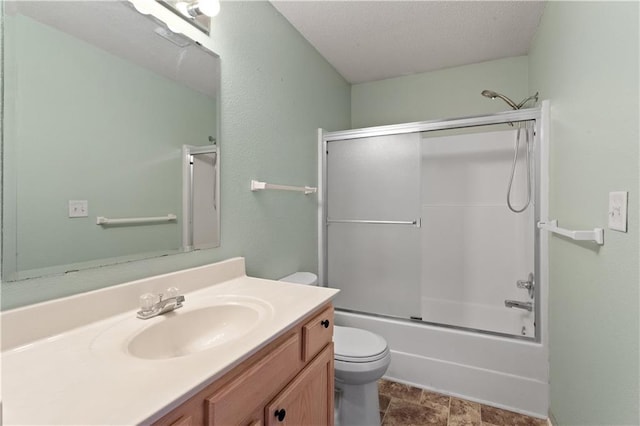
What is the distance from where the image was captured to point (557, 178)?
1.57m

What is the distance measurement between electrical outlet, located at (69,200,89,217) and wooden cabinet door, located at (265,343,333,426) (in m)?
0.81

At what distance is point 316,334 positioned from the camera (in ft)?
3.52

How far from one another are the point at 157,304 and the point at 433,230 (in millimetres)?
2426

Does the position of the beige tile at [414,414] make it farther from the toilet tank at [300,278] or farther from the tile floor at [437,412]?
the toilet tank at [300,278]

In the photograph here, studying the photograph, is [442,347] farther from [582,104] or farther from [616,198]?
[582,104]

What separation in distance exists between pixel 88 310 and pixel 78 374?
12.8 inches

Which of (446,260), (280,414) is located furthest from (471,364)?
(280,414)

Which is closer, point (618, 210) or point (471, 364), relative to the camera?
point (618, 210)

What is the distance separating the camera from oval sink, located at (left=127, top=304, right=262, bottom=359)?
879 millimetres

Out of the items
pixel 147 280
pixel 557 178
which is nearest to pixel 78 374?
pixel 147 280

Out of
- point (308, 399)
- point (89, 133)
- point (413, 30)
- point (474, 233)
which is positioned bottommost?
point (308, 399)

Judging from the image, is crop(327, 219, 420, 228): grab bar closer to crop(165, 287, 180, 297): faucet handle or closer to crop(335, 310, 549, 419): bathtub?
crop(335, 310, 549, 419): bathtub

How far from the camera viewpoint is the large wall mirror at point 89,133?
795mm

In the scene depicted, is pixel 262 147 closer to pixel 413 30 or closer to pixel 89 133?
pixel 89 133
